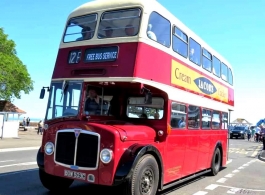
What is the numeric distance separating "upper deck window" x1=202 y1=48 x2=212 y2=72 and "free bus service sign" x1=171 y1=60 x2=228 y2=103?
1.30 feet

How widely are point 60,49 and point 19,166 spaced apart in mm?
5369

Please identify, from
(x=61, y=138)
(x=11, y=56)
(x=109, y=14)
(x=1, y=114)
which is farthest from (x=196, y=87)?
(x=11, y=56)

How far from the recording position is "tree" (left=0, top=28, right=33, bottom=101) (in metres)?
38.4

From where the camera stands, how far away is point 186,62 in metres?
8.65

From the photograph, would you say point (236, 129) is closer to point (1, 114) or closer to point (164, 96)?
point (1, 114)

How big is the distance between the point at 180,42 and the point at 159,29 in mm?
1199

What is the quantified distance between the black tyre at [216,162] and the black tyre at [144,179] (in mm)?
4897

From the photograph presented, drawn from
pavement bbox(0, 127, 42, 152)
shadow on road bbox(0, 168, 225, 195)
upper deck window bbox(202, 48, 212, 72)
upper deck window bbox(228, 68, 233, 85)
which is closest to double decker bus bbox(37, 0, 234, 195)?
shadow on road bbox(0, 168, 225, 195)

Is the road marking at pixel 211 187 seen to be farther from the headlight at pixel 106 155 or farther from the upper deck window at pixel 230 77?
the upper deck window at pixel 230 77

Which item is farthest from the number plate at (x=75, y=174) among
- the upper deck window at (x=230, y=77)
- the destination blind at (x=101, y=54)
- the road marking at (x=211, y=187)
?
the upper deck window at (x=230, y=77)

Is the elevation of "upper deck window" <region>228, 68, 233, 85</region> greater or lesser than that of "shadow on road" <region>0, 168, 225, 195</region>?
greater

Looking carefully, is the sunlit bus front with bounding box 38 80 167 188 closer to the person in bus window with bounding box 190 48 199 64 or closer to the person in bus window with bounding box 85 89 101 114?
the person in bus window with bounding box 85 89 101 114

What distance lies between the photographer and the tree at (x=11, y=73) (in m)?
38.4

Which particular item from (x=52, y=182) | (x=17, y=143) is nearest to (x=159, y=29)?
(x=52, y=182)
